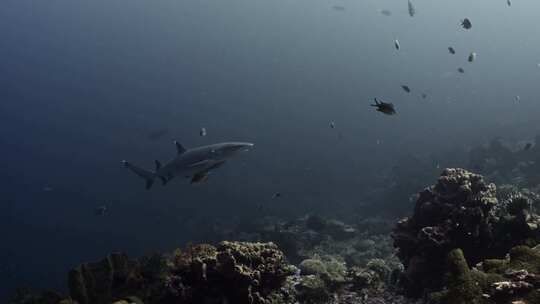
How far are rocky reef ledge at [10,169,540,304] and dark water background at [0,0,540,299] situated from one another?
839 cm

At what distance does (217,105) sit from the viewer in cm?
8069

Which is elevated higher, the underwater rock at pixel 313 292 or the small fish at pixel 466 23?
the small fish at pixel 466 23

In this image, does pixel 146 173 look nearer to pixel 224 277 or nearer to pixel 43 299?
pixel 43 299

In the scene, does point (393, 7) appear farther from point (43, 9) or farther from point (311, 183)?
point (311, 183)

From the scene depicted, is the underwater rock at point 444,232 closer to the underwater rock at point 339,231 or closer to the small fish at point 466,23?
the small fish at point 466,23

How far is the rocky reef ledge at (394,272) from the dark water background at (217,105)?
8.39m

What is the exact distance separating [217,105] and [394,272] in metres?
76.1

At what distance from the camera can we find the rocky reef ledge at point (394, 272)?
3596mm

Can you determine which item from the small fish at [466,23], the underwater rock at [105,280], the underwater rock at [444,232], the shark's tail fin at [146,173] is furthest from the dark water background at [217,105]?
the small fish at [466,23]

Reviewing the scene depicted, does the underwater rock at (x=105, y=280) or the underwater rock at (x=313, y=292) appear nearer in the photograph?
the underwater rock at (x=105, y=280)

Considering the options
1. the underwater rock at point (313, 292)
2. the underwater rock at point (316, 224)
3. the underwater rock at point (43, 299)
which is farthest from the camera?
the underwater rock at point (316, 224)

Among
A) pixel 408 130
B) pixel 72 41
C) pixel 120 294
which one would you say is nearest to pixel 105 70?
pixel 72 41

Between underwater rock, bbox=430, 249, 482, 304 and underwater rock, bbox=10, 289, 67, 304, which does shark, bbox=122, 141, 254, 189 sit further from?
underwater rock, bbox=430, 249, 482, 304

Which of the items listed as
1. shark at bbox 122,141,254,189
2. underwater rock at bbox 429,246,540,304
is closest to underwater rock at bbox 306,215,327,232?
shark at bbox 122,141,254,189
